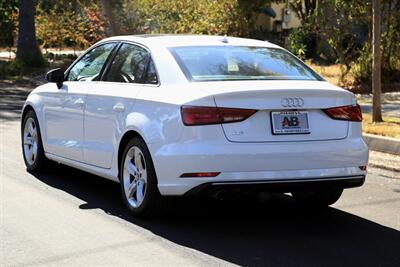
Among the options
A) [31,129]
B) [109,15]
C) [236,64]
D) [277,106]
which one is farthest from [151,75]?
[109,15]

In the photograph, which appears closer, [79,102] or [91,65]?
[79,102]

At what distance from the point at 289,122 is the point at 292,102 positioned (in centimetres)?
16

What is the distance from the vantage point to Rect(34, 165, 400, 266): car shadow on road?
5.13 meters

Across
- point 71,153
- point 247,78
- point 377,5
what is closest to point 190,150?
point 247,78

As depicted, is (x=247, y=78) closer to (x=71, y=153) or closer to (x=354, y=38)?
(x=71, y=153)

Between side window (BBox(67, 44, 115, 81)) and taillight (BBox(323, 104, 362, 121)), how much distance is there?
245 centimetres

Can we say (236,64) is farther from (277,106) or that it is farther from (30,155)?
(30,155)

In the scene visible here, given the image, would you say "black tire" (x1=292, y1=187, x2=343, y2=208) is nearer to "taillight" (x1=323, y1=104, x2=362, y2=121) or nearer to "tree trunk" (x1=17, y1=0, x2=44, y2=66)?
"taillight" (x1=323, y1=104, x2=362, y2=121)

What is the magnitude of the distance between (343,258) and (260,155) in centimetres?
100

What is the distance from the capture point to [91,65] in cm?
748

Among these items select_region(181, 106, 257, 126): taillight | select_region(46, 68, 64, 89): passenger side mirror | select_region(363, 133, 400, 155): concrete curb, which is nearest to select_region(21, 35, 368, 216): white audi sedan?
select_region(181, 106, 257, 126): taillight

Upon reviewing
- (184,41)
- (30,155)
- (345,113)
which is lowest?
(30,155)

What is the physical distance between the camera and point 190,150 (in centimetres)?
553

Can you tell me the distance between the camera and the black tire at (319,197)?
6504 millimetres
